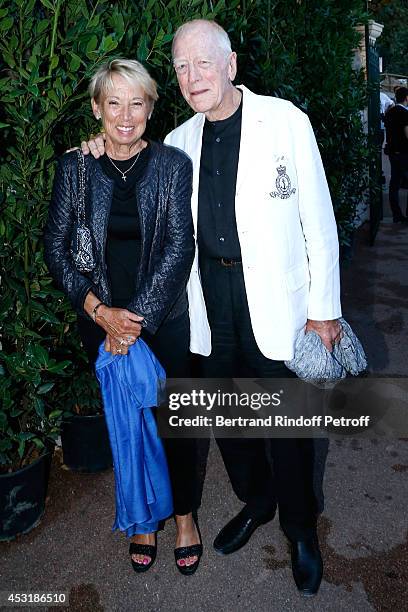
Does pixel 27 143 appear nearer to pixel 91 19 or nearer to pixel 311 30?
pixel 91 19

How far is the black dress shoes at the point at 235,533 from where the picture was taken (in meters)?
3.13

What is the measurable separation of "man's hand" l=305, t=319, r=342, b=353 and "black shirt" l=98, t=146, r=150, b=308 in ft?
2.70

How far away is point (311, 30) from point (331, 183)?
155 centimetres

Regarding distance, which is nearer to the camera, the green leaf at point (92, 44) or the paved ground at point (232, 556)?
the green leaf at point (92, 44)

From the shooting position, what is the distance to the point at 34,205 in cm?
288

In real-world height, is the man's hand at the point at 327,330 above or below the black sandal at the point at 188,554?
above

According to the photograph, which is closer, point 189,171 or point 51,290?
point 189,171

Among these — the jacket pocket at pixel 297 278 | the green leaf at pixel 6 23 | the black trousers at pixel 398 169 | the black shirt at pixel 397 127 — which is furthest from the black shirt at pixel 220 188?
the black trousers at pixel 398 169

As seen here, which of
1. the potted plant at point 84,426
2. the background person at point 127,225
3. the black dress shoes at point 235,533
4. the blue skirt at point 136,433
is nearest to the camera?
the background person at point 127,225

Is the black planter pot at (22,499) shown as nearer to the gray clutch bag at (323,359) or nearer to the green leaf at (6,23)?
the gray clutch bag at (323,359)

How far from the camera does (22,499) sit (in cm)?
325

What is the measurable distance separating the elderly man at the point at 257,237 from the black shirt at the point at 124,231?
0.15 m

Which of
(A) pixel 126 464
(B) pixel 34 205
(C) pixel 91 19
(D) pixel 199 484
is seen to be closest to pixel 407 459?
(D) pixel 199 484

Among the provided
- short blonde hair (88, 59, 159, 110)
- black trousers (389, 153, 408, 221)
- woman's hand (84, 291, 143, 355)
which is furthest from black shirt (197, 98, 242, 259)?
black trousers (389, 153, 408, 221)
